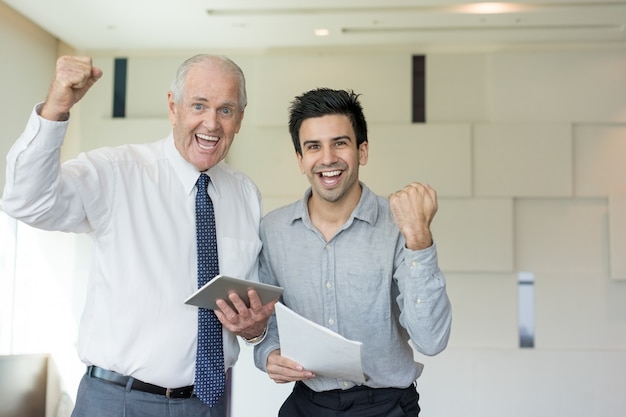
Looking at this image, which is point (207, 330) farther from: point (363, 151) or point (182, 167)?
point (363, 151)

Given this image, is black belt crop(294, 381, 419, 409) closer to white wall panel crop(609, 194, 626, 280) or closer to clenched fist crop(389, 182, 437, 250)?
clenched fist crop(389, 182, 437, 250)

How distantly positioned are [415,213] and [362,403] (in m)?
0.63

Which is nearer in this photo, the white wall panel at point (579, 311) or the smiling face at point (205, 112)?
the smiling face at point (205, 112)

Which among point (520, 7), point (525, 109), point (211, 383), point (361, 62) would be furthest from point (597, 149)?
point (211, 383)

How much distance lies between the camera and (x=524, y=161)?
20.1 feet

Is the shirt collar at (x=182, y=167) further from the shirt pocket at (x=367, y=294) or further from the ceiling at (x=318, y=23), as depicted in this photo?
the ceiling at (x=318, y=23)

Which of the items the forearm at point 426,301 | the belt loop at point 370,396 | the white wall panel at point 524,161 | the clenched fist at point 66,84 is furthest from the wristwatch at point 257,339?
the white wall panel at point 524,161

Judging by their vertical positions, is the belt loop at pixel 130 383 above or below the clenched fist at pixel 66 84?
below

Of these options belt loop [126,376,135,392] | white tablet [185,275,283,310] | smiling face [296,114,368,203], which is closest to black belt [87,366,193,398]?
belt loop [126,376,135,392]

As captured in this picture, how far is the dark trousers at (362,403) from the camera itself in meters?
2.19

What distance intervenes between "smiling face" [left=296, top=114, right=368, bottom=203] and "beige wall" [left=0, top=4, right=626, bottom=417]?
12.8 ft

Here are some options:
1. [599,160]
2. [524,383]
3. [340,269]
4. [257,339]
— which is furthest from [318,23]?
[257,339]

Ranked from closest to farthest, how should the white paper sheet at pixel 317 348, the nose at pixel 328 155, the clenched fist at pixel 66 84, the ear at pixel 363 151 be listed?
the clenched fist at pixel 66 84
the white paper sheet at pixel 317 348
the nose at pixel 328 155
the ear at pixel 363 151

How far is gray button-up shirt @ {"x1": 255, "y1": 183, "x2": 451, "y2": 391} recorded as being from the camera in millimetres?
2219
